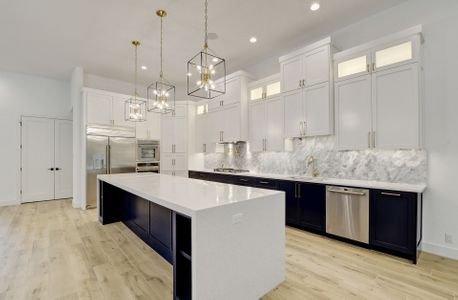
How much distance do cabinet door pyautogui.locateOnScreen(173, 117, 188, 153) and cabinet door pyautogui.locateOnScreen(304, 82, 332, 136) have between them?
12.0 feet

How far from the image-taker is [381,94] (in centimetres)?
318

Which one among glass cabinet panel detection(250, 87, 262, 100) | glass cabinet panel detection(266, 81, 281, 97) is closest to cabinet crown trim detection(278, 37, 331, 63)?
glass cabinet panel detection(266, 81, 281, 97)

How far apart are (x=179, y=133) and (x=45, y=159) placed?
3.75m

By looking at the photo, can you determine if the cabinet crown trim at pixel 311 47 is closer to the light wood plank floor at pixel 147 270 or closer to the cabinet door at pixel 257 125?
the cabinet door at pixel 257 125

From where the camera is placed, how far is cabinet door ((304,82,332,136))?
371 cm

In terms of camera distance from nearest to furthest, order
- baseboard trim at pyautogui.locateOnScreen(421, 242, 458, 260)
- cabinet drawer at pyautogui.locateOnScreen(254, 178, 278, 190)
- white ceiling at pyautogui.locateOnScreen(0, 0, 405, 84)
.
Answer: baseboard trim at pyautogui.locateOnScreen(421, 242, 458, 260) < white ceiling at pyautogui.locateOnScreen(0, 0, 405, 84) < cabinet drawer at pyautogui.locateOnScreen(254, 178, 278, 190)

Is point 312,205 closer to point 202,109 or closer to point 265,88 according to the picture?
point 265,88

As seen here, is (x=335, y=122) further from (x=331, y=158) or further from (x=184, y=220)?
(x=184, y=220)

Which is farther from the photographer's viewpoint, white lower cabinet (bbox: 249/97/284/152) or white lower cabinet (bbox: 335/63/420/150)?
white lower cabinet (bbox: 249/97/284/152)

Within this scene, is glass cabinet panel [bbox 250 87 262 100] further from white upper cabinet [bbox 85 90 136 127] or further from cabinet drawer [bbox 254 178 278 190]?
white upper cabinet [bbox 85 90 136 127]

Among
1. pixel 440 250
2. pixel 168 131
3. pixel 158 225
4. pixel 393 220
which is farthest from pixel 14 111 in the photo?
pixel 440 250

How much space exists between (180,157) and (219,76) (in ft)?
8.25

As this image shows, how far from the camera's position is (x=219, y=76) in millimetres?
6250

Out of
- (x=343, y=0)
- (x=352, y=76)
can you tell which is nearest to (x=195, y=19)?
(x=343, y=0)
